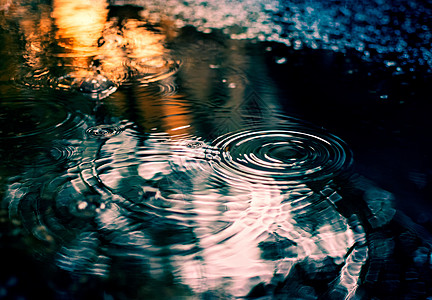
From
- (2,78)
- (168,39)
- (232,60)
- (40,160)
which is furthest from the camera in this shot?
(168,39)

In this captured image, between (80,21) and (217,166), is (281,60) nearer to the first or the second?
(217,166)

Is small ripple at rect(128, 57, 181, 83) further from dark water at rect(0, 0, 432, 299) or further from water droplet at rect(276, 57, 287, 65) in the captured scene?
water droplet at rect(276, 57, 287, 65)

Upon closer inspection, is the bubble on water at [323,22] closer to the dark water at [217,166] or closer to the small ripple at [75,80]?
the dark water at [217,166]

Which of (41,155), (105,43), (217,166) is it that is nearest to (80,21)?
(105,43)

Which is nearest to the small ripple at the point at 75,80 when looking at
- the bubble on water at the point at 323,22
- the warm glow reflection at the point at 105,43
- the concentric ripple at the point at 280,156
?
the warm glow reflection at the point at 105,43

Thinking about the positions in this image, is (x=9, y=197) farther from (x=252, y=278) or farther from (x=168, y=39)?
(x=168, y=39)


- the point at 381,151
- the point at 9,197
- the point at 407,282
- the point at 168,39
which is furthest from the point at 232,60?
the point at 407,282

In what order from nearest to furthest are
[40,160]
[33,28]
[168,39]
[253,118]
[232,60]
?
[40,160]
[253,118]
[232,60]
[168,39]
[33,28]

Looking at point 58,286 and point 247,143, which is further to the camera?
point 247,143
